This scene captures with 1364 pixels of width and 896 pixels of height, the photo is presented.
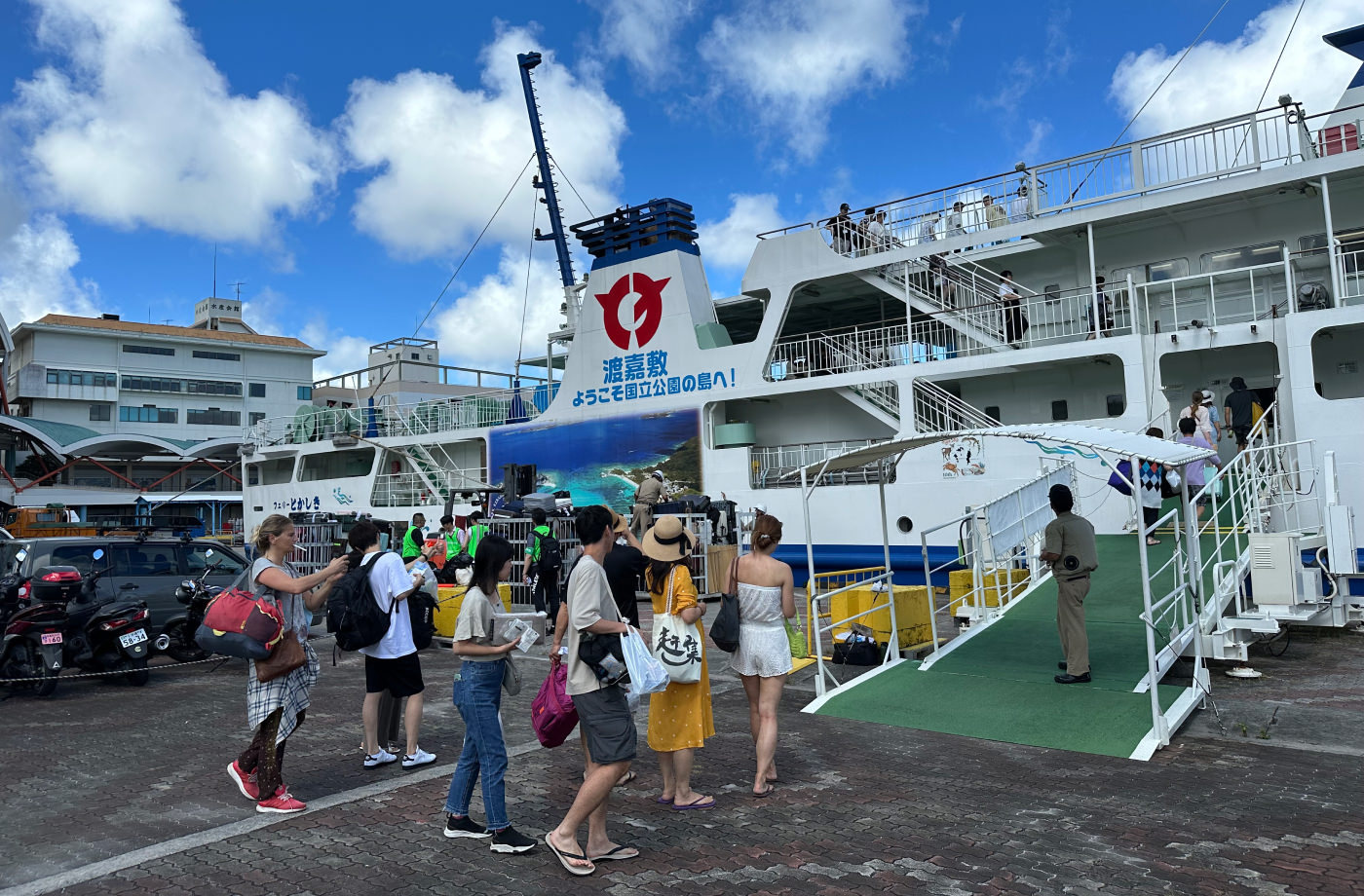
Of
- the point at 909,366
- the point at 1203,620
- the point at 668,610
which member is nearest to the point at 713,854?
the point at 668,610

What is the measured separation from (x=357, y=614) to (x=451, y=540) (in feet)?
27.1

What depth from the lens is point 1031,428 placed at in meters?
7.05

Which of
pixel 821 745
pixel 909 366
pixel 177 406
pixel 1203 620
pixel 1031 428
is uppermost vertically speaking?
pixel 177 406

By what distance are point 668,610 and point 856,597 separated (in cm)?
498

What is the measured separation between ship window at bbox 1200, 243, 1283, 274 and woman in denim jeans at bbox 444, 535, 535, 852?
529 inches

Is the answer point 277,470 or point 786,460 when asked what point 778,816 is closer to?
point 786,460

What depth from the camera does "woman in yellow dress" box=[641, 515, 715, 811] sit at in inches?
185

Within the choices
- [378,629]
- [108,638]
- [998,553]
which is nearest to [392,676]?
[378,629]

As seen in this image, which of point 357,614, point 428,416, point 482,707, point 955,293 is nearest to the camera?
point 482,707

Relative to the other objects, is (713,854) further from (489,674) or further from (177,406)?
(177,406)

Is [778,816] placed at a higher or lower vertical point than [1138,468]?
lower

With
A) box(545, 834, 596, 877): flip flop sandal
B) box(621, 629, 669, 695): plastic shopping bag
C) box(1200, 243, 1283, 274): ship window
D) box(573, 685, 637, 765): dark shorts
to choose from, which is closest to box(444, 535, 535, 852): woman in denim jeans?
box(545, 834, 596, 877): flip flop sandal

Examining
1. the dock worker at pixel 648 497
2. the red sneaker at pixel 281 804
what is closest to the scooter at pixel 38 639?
the red sneaker at pixel 281 804

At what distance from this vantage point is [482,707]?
4.32 metres
